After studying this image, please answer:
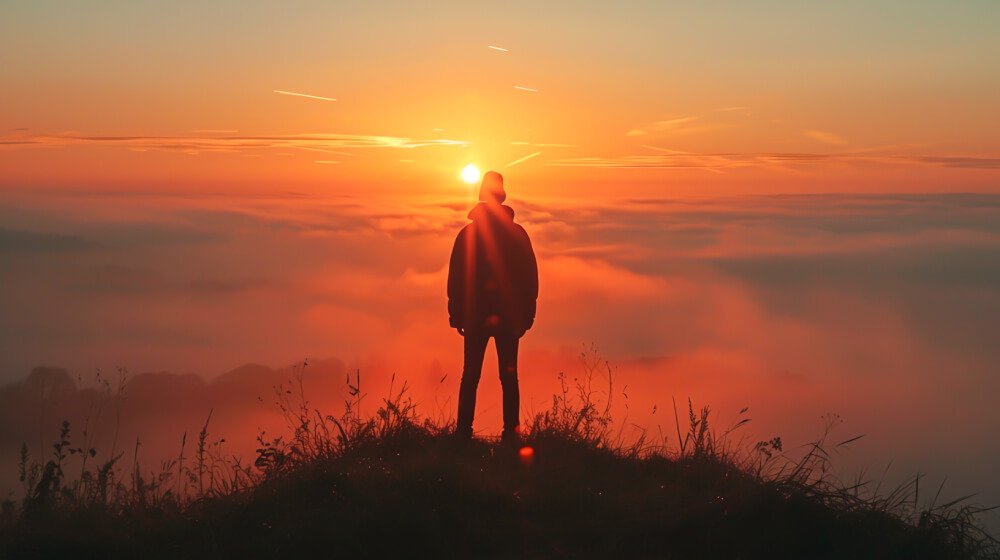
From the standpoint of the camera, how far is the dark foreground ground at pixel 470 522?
21.3 ft

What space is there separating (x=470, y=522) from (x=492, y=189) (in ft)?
12.7

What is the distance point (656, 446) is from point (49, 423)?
219 inches

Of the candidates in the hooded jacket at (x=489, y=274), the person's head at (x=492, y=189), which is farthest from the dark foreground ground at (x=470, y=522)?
the person's head at (x=492, y=189)

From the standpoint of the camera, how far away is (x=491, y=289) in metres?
9.51

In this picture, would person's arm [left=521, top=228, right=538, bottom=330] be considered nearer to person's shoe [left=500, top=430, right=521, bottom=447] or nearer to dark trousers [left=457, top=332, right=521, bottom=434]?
dark trousers [left=457, top=332, right=521, bottom=434]

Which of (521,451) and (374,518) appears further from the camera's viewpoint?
(521,451)

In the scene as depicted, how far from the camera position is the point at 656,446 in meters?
8.73

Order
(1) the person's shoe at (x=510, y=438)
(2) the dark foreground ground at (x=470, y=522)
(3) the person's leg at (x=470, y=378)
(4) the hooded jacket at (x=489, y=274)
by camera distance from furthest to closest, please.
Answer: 1. (4) the hooded jacket at (x=489, y=274)
2. (3) the person's leg at (x=470, y=378)
3. (1) the person's shoe at (x=510, y=438)
4. (2) the dark foreground ground at (x=470, y=522)

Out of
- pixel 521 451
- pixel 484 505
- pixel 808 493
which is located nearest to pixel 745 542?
pixel 808 493

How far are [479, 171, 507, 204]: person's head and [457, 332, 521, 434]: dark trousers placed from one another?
1.36m

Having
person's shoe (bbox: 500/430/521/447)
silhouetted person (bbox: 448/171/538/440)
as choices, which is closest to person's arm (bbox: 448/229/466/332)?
silhouetted person (bbox: 448/171/538/440)

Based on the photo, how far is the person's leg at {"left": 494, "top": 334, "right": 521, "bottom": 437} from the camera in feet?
30.8

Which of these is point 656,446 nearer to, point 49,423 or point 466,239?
point 466,239

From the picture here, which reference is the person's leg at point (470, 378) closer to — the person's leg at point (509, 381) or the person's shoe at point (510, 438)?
the person's leg at point (509, 381)
